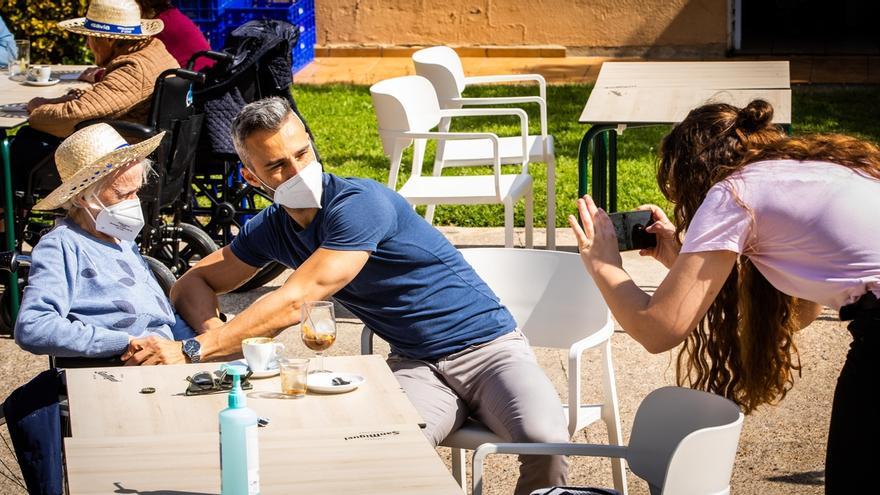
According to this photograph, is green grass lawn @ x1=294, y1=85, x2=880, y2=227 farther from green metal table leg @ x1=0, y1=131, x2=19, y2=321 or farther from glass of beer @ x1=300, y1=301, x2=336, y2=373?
glass of beer @ x1=300, y1=301, x2=336, y2=373

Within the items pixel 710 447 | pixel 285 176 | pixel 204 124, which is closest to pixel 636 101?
pixel 204 124

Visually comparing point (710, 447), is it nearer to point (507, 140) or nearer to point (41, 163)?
point (41, 163)

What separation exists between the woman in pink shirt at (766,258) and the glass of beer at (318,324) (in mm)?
681

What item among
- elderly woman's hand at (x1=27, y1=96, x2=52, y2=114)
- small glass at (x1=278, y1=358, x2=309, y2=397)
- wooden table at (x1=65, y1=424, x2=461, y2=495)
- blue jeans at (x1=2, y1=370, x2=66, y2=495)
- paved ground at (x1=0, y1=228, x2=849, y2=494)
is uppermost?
elderly woman's hand at (x1=27, y1=96, x2=52, y2=114)

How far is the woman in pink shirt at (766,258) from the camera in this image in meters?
2.78

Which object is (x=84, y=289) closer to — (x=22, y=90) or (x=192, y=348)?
(x=192, y=348)

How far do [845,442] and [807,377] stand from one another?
254 centimetres

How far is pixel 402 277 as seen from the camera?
146 inches

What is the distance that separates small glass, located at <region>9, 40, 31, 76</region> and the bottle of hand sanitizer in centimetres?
537

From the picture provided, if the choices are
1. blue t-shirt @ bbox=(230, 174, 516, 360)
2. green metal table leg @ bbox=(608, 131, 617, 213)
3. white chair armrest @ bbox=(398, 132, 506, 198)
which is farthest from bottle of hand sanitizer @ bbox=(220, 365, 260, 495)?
green metal table leg @ bbox=(608, 131, 617, 213)

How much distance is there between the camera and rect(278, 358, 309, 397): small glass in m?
3.01

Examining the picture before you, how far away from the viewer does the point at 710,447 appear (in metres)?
2.63

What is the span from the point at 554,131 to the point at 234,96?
14.7ft

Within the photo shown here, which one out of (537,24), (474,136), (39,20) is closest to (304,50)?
(537,24)
